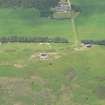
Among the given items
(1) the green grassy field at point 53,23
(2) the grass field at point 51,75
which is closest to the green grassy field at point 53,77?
(2) the grass field at point 51,75

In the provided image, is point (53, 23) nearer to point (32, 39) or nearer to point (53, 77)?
point (32, 39)

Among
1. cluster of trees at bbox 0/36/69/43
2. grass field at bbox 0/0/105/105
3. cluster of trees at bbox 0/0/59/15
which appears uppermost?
grass field at bbox 0/0/105/105

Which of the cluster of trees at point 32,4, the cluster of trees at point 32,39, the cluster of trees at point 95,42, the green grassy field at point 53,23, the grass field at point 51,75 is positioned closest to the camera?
the grass field at point 51,75

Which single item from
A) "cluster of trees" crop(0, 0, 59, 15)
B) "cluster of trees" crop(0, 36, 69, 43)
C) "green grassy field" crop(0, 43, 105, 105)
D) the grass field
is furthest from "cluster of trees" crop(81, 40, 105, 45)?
"cluster of trees" crop(0, 0, 59, 15)

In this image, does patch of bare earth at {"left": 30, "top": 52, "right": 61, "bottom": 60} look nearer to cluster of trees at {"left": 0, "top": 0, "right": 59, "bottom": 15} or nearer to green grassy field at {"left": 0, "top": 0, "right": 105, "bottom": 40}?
green grassy field at {"left": 0, "top": 0, "right": 105, "bottom": 40}

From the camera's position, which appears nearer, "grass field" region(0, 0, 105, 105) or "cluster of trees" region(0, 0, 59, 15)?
"grass field" region(0, 0, 105, 105)

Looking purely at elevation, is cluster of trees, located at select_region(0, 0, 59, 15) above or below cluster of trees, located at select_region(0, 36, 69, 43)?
below

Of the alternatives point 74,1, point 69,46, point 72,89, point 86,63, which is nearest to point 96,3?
point 74,1

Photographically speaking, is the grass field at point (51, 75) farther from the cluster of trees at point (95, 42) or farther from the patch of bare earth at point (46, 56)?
the cluster of trees at point (95, 42)

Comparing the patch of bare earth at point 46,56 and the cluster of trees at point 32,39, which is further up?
the patch of bare earth at point 46,56
